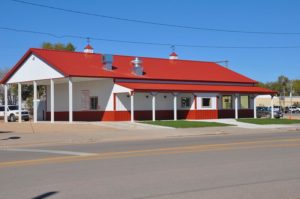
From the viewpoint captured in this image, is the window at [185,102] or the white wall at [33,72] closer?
the white wall at [33,72]

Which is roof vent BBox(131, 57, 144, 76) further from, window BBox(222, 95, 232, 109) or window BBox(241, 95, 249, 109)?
window BBox(241, 95, 249, 109)

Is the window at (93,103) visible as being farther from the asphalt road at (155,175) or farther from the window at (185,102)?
the asphalt road at (155,175)

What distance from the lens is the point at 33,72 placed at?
43.0 m

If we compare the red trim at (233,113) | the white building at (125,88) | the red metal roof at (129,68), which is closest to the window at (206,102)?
the white building at (125,88)

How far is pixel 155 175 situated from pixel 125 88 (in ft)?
92.9

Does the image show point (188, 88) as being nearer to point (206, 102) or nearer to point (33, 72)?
point (206, 102)

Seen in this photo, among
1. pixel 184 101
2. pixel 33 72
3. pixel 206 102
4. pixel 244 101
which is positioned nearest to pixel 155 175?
pixel 33 72

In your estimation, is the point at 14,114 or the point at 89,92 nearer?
the point at 89,92

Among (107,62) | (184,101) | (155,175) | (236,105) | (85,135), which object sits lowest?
(155,175)

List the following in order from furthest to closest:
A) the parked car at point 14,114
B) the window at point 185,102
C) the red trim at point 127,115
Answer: the parked car at point 14,114
the window at point 185,102
the red trim at point 127,115

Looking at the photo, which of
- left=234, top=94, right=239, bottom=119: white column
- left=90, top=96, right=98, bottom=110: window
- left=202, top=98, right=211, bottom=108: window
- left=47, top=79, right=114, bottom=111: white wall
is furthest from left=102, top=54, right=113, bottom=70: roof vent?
left=234, top=94, right=239, bottom=119: white column

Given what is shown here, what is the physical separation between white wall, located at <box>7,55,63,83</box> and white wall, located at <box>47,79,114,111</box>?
135 inches

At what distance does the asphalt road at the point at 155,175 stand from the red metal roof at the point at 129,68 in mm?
23659

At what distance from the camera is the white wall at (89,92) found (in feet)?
136
